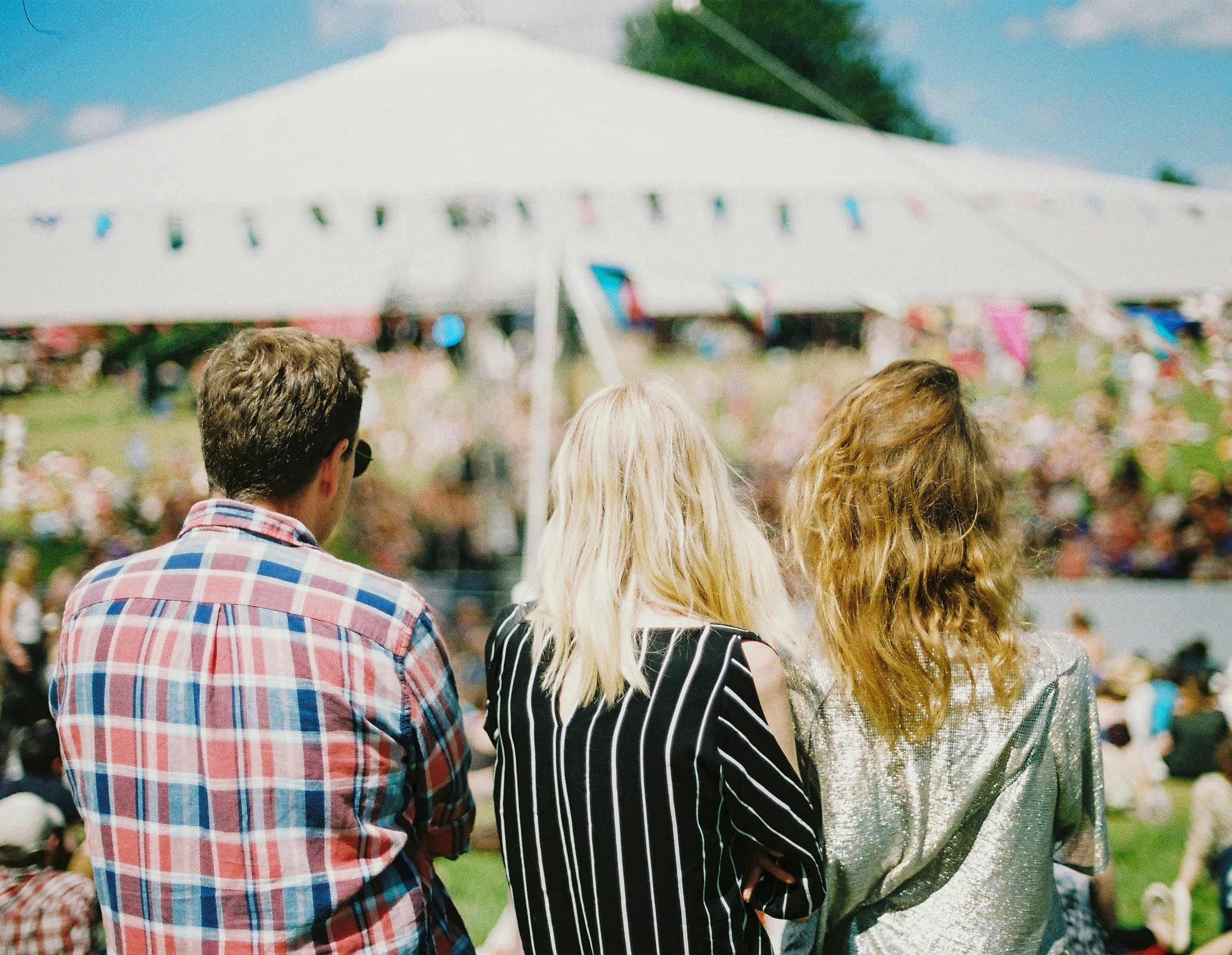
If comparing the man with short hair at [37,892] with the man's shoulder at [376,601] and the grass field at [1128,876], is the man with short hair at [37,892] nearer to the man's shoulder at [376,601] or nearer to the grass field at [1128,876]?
the man's shoulder at [376,601]

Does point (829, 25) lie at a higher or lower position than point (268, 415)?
higher

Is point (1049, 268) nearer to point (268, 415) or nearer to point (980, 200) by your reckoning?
point (980, 200)

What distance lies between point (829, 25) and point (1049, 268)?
34.5 m

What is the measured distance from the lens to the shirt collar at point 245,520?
1.23 meters

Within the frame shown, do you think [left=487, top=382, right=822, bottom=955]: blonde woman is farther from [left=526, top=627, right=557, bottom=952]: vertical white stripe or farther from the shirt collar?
the shirt collar

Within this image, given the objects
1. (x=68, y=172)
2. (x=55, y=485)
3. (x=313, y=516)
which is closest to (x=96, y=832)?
(x=313, y=516)

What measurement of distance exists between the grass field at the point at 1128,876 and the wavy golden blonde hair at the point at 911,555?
2181 millimetres

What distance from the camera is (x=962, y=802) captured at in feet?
3.97

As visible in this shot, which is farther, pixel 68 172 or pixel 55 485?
pixel 55 485

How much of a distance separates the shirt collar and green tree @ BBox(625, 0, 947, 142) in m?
31.5

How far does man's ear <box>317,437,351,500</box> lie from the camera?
132 centimetres

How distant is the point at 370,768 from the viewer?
3.84ft

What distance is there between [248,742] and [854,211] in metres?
3.24

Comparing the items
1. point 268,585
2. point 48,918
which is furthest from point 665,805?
point 48,918
